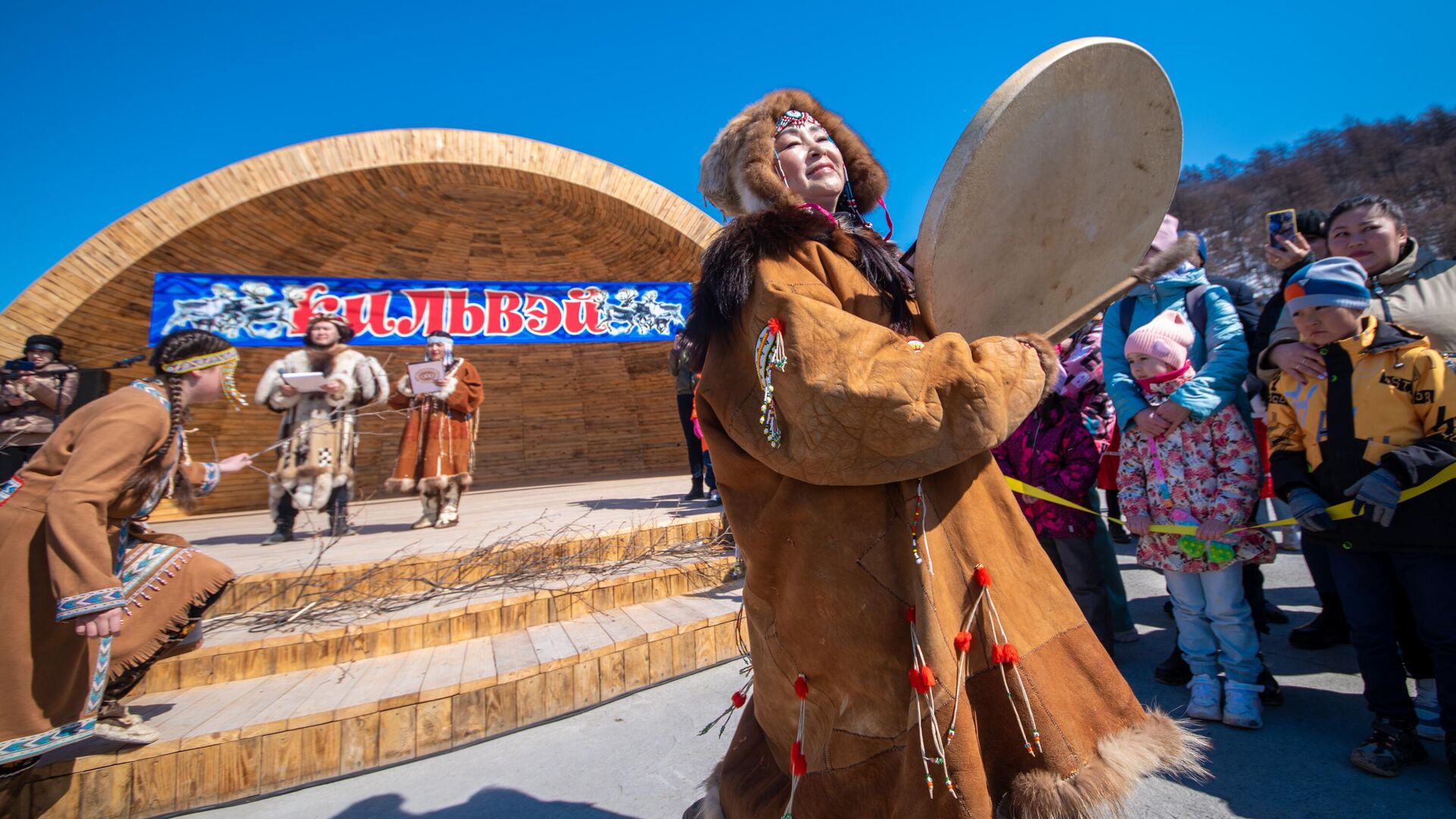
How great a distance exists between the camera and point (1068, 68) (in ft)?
3.82

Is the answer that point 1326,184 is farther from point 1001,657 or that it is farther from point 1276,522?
point 1001,657

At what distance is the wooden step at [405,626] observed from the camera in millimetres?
2807

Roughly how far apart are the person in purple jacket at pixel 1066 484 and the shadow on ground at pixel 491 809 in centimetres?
219

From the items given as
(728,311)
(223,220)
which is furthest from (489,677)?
(223,220)

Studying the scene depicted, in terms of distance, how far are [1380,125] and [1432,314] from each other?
1581 centimetres

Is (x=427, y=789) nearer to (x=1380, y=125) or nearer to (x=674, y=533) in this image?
(x=674, y=533)

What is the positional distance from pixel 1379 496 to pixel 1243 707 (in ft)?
2.90

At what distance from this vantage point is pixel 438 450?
6070 mm

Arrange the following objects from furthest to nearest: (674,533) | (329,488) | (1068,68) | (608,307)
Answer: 1. (608,307)
2. (329,488)
3. (674,533)
4. (1068,68)

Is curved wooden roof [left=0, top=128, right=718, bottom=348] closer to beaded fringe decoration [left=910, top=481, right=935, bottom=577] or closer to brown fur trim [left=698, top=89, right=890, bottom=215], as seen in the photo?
brown fur trim [left=698, top=89, right=890, bottom=215]

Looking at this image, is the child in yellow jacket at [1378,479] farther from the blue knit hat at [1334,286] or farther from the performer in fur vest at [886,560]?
the performer in fur vest at [886,560]

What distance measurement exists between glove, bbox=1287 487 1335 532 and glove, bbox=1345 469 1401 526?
0.13 metres

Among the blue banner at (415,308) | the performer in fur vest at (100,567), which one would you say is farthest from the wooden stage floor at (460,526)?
the blue banner at (415,308)

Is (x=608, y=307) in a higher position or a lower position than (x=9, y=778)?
higher
